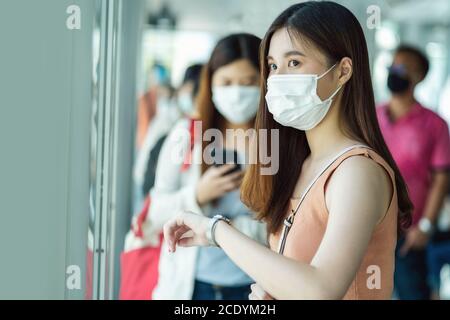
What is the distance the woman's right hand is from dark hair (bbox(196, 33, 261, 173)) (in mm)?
81

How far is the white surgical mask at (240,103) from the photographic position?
92.0 inches

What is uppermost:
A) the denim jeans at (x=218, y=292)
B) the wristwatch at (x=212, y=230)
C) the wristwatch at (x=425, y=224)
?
the wristwatch at (x=212, y=230)

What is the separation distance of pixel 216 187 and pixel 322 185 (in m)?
1.02

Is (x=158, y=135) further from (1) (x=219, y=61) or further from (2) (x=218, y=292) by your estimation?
(2) (x=218, y=292)

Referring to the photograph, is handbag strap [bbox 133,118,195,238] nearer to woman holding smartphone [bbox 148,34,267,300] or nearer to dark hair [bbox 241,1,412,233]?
woman holding smartphone [bbox 148,34,267,300]

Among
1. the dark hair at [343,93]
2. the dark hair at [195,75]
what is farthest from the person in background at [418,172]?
the dark hair at [343,93]

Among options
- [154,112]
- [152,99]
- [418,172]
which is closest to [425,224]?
[418,172]

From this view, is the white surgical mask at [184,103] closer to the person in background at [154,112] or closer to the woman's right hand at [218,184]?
the person in background at [154,112]

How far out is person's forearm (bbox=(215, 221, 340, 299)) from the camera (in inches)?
46.8

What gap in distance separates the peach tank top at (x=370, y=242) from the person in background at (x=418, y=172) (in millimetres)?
2604

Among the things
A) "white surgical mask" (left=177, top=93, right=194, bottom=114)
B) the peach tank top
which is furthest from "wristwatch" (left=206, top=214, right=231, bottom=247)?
"white surgical mask" (left=177, top=93, right=194, bottom=114)

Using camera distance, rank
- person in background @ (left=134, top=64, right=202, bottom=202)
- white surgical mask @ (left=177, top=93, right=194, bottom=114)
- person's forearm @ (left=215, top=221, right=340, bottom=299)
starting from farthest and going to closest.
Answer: white surgical mask @ (left=177, top=93, right=194, bottom=114) < person in background @ (left=134, top=64, right=202, bottom=202) < person's forearm @ (left=215, top=221, right=340, bottom=299)
